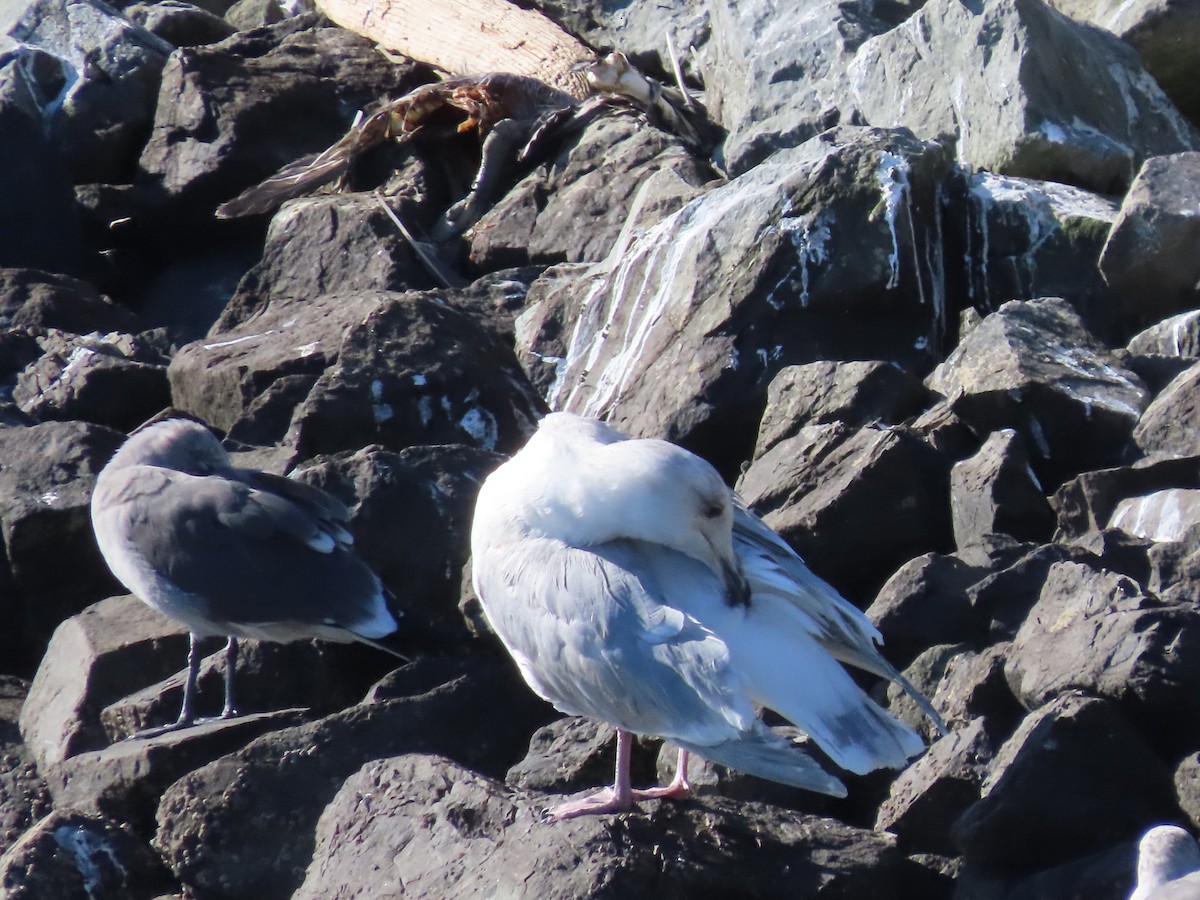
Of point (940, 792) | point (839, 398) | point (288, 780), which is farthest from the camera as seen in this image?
point (839, 398)

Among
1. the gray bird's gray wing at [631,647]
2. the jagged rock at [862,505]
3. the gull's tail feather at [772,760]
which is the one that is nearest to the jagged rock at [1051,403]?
the jagged rock at [862,505]

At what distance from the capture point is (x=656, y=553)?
3896 millimetres

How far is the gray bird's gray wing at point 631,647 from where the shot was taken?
3.58 metres

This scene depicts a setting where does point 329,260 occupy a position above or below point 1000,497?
below

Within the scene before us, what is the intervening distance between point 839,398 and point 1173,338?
1.50 metres

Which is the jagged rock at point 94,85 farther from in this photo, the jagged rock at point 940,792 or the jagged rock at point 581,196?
the jagged rock at point 940,792

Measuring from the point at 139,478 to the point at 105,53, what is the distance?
653 centimetres

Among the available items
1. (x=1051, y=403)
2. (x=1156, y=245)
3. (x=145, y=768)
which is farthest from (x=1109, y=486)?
(x=145, y=768)

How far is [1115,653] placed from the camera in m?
3.88

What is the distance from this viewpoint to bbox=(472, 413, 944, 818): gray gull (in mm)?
3592

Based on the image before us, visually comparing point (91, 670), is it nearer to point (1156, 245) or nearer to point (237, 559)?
point (237, 559)

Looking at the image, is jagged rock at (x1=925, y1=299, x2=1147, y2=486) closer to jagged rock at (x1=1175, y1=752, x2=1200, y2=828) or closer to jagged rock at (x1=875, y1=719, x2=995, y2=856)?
jagged rock at (x1=875, y1=719, x2=995, y2=856)

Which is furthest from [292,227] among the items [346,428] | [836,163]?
[836,163]

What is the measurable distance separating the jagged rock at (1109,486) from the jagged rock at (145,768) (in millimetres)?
2543
